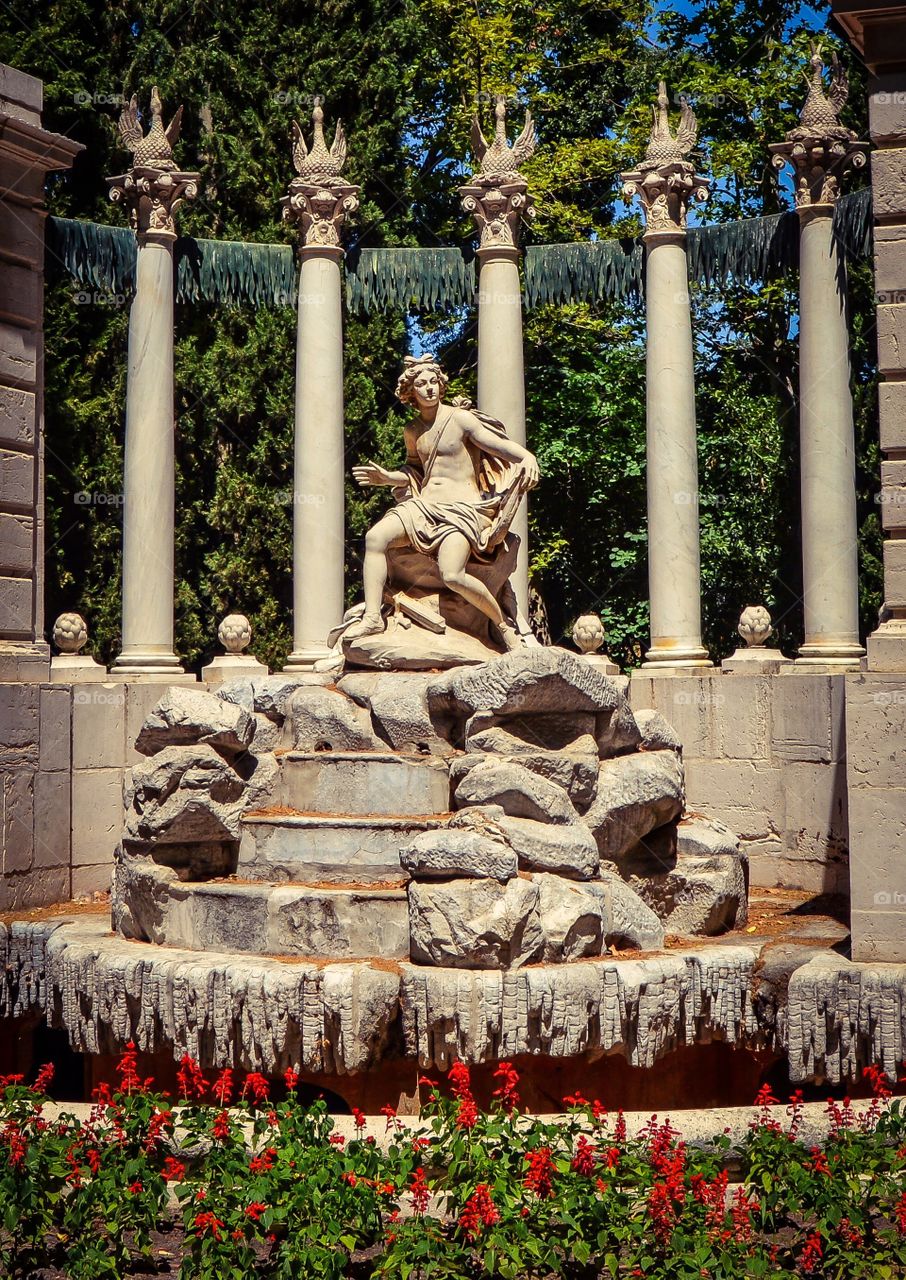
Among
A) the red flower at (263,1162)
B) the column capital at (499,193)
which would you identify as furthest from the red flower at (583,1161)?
the column capital at (499,193)

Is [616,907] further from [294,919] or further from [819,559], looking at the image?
[819,559]

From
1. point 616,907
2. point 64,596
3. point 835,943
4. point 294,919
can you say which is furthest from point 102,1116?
point 64,596

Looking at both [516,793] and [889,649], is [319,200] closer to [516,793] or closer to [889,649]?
[516,793]

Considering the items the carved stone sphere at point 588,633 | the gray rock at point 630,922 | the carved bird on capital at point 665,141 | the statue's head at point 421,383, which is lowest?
the gray rock at point 630,922

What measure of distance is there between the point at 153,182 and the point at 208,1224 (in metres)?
22.6

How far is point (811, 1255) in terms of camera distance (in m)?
9.68

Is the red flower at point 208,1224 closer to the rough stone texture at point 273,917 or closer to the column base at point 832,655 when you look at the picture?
the rough stone texture at point 273,917

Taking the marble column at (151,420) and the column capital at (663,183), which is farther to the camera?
the column capital at (663,183)

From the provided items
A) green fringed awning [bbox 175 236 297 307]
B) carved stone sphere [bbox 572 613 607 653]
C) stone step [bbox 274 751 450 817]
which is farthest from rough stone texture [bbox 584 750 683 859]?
green fringed awning [bbox 175 236 297 307]

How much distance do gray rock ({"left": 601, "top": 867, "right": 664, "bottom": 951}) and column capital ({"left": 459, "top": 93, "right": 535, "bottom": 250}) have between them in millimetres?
15834

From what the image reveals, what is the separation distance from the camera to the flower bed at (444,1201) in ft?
31.7

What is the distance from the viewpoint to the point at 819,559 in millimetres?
26719

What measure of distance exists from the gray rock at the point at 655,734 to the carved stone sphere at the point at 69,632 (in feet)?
37.9

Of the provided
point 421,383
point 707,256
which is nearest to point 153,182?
point 707,256
